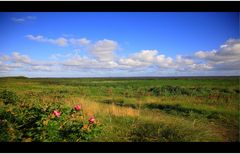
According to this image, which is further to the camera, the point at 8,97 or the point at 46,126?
the point at 8,97

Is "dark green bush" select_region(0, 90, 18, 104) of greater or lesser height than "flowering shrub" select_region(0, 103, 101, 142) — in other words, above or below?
above

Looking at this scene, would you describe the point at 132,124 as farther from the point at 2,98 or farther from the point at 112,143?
the point at 2,98

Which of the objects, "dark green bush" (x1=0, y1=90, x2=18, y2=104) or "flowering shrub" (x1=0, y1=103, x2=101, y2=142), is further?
"dark green bush" (x1=0, y1=90, x2=18, y2=104)

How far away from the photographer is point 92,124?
4605 millimetres

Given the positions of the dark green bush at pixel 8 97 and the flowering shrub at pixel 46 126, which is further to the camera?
the dark green bush at pixel 8 97

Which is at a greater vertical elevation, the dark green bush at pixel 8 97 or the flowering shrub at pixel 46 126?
the dark green bush at pixel 8 97

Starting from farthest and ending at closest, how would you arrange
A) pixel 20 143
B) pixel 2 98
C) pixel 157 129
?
pixel 2 98 < pixel 157 129 < pixel 20 143

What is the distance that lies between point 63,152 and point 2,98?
103 inches

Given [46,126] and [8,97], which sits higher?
[8,97]

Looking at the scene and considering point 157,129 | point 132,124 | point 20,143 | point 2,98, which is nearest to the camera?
point 20,143

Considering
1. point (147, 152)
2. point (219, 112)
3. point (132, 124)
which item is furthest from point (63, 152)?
point (219, 112)

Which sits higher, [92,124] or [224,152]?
[92,124]
